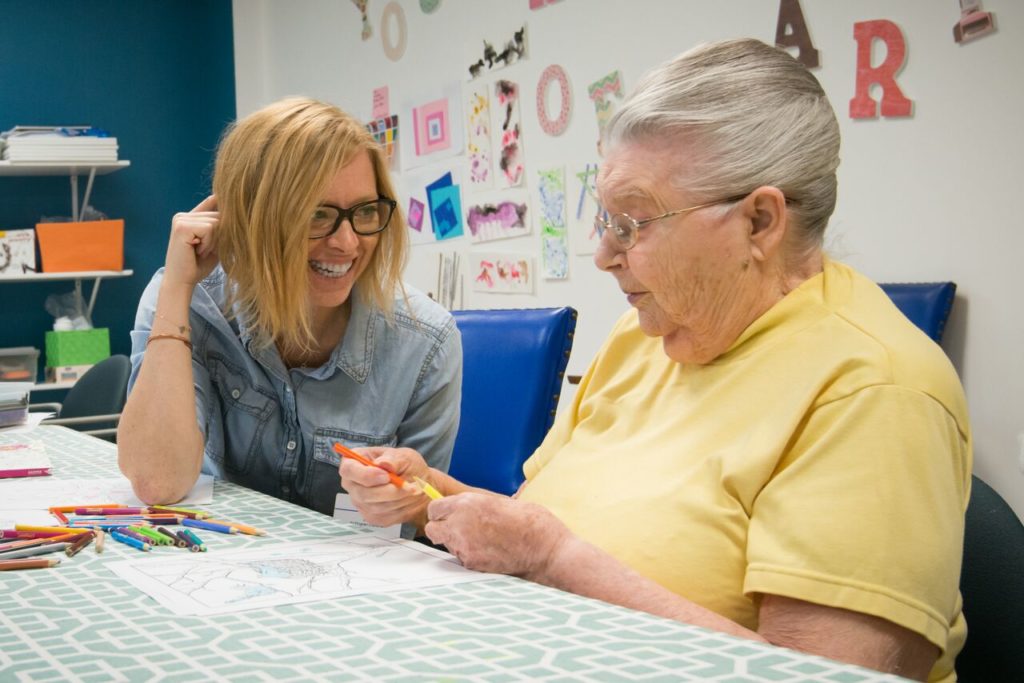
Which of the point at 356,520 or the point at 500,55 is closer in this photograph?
the point at 356,520

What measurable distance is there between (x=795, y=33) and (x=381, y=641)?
2.12 meters

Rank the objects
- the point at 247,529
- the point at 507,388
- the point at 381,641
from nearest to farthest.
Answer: the point at 381,641 < the point at 247,529 < the point at 507,388

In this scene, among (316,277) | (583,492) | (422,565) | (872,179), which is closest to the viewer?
(422,565)

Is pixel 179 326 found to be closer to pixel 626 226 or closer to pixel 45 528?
pixel 45 528

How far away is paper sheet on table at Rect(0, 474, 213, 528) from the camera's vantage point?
136cm

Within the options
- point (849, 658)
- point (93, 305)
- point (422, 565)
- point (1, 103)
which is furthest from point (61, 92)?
point (849, 658)

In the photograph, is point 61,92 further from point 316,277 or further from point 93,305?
point 316,277

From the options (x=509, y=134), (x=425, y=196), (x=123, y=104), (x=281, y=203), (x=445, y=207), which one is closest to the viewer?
(x=281, y=203)

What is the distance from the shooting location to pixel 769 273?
1163 mm

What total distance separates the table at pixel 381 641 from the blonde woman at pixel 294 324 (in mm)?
666

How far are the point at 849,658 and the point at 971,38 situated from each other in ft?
5.53

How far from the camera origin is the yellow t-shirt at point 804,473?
36.4 inches

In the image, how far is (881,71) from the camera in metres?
2.36

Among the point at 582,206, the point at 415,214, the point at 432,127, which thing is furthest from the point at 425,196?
the point at 582,206
